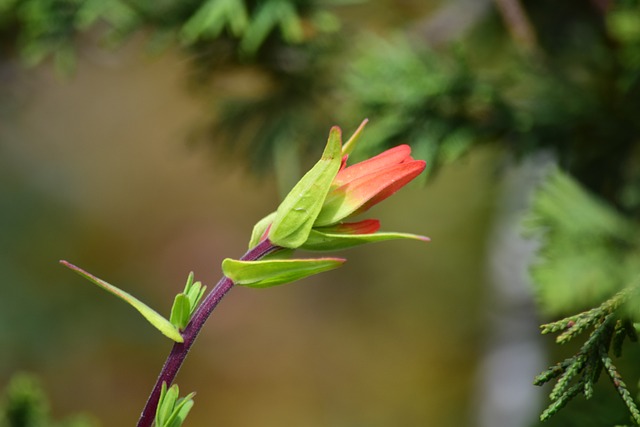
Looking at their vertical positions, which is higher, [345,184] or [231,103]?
[231,103]

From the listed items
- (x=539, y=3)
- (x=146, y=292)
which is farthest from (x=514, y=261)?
(x=146, y=292)

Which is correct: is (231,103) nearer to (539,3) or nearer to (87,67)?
(539,3)

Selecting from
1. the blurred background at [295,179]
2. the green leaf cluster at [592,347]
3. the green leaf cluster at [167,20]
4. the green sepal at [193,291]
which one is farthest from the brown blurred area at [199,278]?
the green leaf cluster at [592,347]

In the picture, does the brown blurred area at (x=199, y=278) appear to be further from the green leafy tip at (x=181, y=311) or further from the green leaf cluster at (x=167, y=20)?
the green leafy tip at (x=181, y=311)

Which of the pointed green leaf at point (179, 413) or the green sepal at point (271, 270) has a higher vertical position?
the green sepal at point (271, 270)

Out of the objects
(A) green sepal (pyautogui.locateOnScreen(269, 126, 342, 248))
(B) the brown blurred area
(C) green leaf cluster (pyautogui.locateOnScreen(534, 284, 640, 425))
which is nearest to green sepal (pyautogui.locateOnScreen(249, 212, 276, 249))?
(A) green sepal (pyautogui.locateOnScreen(269, 126, 342, 248))
